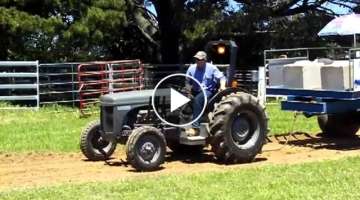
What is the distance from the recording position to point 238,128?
38.5 feet

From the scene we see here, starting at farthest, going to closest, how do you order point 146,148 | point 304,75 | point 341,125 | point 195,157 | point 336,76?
point 341,125 → point 304,75 → point 336,76 → point 195,157 → point 146,148

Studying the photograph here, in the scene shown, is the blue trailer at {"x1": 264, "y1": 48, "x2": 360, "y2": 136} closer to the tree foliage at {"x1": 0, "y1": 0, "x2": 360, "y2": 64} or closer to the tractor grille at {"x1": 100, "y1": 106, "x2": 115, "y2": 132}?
the tractor grille at {"x1": 100, "y1": 106, "x2": 115, "y2": 132}

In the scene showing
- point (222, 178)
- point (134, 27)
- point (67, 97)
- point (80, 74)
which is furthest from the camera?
point (134, 27)

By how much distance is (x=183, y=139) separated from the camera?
11.4 m

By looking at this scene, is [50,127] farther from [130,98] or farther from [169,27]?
[169,27]

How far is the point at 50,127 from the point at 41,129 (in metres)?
0.42

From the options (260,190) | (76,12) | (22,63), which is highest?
(76,12)

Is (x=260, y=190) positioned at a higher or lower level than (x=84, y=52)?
lower

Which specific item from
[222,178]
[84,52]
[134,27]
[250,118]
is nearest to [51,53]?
[84,52]

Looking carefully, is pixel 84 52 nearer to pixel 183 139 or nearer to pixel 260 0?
pixel 260 0

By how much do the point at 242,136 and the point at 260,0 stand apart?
1626 centimetres

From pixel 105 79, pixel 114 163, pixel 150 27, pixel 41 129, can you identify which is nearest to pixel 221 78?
pixel 114 163

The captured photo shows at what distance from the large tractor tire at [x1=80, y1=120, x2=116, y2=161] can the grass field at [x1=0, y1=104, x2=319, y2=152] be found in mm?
1364

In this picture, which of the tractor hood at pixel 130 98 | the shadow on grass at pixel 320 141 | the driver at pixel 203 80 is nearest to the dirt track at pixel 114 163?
the shadow on grass at pixel 320 141
